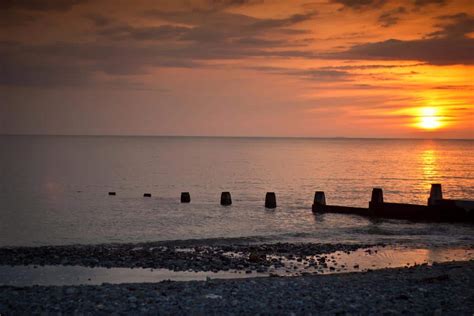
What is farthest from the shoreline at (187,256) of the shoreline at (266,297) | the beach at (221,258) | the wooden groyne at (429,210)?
the wooden groyne at (429,210)

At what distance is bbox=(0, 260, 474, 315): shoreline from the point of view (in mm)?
11398

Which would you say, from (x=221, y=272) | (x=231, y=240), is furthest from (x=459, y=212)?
(x=221, y=272)

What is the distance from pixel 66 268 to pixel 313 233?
14.7 meters

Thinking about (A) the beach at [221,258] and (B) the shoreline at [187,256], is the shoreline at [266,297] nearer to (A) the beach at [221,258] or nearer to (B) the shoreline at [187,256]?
(A) the beach at [221,258]

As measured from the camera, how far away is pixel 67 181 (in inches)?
2709

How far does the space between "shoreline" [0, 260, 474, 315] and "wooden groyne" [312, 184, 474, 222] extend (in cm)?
1567

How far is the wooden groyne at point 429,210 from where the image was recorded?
98.0 ft

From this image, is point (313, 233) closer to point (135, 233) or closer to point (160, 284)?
point (135, 233)

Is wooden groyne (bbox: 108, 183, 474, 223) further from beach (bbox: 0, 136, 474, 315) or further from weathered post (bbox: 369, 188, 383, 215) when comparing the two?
beach (bbox: 0, 136, 474, 315)

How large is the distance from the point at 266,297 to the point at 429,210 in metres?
21.1

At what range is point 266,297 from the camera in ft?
41.0

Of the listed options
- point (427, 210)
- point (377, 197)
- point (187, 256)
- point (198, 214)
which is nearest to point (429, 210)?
point (427, 210)

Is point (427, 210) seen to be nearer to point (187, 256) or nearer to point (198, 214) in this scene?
point (198, 214)

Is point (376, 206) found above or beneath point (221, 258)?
above
